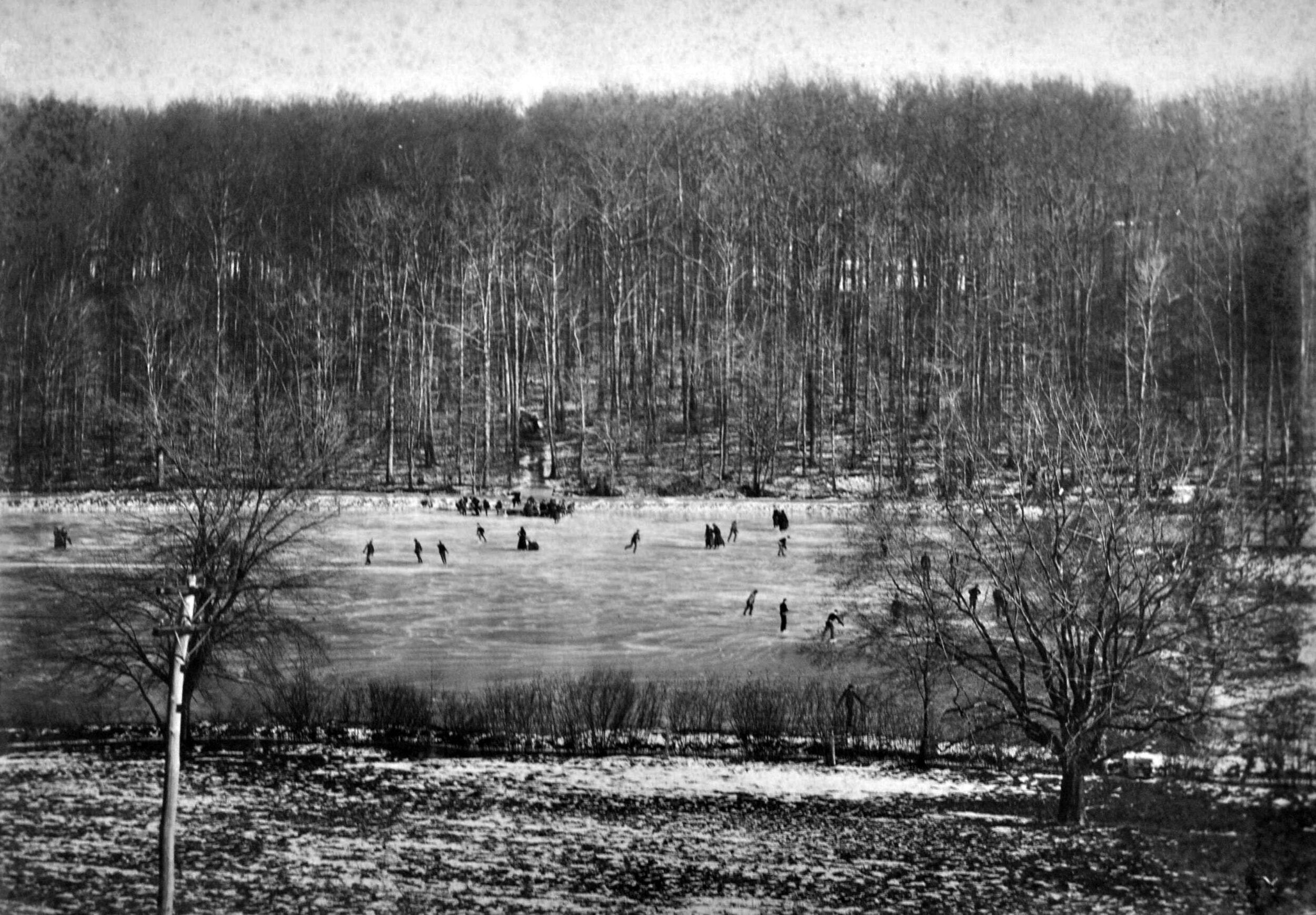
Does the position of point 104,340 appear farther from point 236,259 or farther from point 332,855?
point 332,855

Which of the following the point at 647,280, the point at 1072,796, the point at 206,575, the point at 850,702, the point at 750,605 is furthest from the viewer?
the point at 647,280

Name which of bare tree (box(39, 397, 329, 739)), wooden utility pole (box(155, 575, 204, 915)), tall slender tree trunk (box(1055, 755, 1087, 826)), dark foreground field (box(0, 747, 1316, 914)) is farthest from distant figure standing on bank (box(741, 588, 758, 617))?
wooden utility pole (box(155, 575, 204, 915))

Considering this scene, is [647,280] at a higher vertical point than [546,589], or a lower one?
higher

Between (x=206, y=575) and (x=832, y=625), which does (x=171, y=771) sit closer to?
(x=206, y=575)

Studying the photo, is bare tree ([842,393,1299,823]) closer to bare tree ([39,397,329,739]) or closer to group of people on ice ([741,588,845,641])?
group of people on ice ([741,588,845,641])

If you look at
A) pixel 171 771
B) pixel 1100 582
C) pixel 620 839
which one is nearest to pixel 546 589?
pixel 620 839

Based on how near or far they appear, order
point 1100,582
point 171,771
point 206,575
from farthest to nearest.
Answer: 1. point 206,575
2. point 1100,582
3. point 171,771

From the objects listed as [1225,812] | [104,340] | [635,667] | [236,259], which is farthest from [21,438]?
[1225,812]

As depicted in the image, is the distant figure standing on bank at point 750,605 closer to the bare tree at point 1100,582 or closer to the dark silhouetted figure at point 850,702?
the dark silhouetted figure at point 850,702
